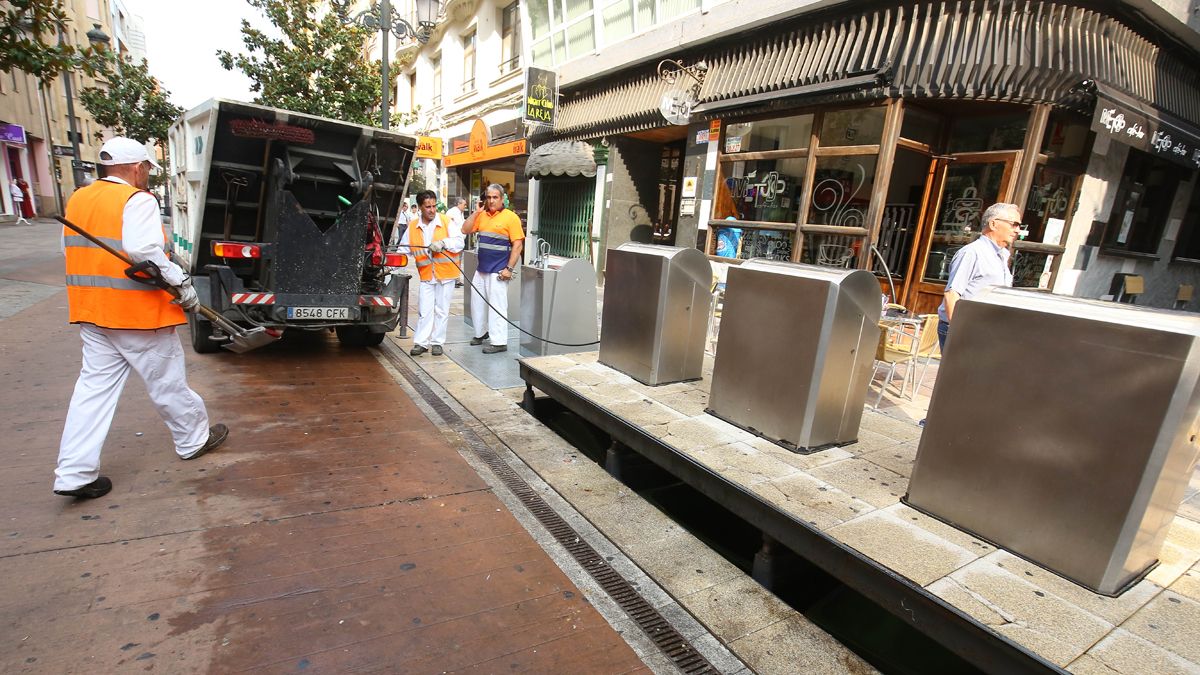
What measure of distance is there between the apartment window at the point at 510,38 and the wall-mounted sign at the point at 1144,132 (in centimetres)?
1279

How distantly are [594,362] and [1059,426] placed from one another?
3.51 meters

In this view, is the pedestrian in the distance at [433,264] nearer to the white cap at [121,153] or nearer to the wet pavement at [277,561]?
the wet pavement at [277,561]

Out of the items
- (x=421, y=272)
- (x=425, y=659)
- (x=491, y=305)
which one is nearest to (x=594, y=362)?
(x=491, y=305)

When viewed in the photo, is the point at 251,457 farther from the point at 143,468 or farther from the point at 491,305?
the point at 491,305

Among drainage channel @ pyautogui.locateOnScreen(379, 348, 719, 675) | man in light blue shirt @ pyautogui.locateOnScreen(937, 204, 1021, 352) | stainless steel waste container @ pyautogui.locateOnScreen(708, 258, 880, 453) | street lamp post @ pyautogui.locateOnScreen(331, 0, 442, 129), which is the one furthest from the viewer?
street lamp post @ pyautogui.locateOnScreen(331, 0, 442, 129)

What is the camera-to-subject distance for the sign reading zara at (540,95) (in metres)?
12.6

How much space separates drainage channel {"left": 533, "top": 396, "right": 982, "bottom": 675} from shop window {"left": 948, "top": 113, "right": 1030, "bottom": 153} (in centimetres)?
594

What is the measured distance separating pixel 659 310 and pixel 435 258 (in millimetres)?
3247

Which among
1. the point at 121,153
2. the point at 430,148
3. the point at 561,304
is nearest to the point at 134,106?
the point at 430,148

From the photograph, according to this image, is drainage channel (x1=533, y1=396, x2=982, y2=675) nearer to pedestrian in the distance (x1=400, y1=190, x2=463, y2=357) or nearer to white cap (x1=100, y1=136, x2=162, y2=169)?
pedestrian in the distance (x1=400, y1=190, x2=463, y2=357)

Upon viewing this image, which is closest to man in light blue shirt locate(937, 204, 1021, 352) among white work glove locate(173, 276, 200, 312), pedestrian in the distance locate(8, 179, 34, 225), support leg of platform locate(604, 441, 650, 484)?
support leg of platform locate(604, 441, 650, 484)

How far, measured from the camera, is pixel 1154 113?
708cm

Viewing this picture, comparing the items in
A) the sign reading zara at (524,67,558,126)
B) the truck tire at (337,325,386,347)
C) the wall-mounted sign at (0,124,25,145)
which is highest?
the sign reading zara at (524,67,558,126)

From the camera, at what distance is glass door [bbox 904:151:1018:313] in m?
6.84
